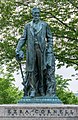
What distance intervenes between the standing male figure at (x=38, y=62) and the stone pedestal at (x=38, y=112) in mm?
787

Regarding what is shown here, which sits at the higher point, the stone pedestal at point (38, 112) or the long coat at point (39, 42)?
the long coat at point (39, 42)

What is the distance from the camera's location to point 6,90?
39812 mm

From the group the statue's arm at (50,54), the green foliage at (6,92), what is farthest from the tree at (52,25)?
the green foliage at (6,92)

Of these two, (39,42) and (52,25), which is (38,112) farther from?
(52,25)

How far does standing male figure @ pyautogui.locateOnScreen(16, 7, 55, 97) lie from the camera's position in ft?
41.1

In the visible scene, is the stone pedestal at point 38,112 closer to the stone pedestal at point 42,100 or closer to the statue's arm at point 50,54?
the stone pedestal at point 42,100

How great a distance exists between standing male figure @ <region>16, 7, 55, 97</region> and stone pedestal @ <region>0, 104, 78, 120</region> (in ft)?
2.58

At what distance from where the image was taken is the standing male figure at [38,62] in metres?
12.5

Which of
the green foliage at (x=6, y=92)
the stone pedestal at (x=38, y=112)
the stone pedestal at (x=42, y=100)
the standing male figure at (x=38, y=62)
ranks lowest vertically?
the green foliage at (x=6, y=92)

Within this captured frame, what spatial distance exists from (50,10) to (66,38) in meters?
1.65

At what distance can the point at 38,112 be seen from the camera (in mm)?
11688

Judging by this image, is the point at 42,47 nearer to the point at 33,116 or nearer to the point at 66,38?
the point at 33,116

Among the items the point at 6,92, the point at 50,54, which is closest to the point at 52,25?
the point at 50,54

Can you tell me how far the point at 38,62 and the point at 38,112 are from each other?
1636 millimetres
